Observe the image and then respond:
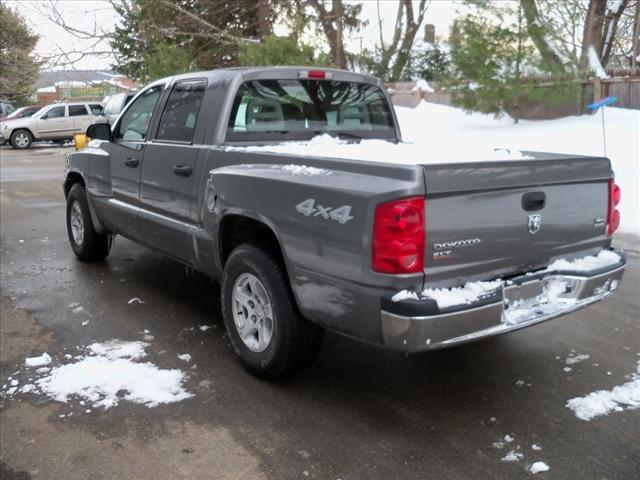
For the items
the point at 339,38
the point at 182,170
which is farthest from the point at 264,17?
the point at 182,170

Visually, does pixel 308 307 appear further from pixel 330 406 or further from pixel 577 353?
pixel 577 353

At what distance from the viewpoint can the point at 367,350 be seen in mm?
4469

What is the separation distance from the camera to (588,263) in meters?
3.79

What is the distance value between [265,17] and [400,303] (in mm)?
20536

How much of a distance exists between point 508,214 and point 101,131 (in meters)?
3.85

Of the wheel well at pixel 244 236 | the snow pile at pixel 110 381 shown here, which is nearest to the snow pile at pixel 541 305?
the wheel well at pixel 244 236

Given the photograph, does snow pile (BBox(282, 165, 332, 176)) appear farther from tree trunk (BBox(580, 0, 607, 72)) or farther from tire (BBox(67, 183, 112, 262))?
tree trunk (BBox(580, 0, 607, 72))

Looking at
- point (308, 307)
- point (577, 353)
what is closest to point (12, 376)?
point (308, 307)

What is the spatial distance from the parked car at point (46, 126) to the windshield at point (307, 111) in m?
23.4

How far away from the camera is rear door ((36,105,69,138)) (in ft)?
87.1

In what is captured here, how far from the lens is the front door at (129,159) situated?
534 cm

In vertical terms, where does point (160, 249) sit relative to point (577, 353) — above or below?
above

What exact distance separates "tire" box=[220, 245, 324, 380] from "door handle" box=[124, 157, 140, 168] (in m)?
1.66

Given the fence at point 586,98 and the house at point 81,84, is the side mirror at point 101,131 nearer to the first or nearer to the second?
the fence at point 586,98
